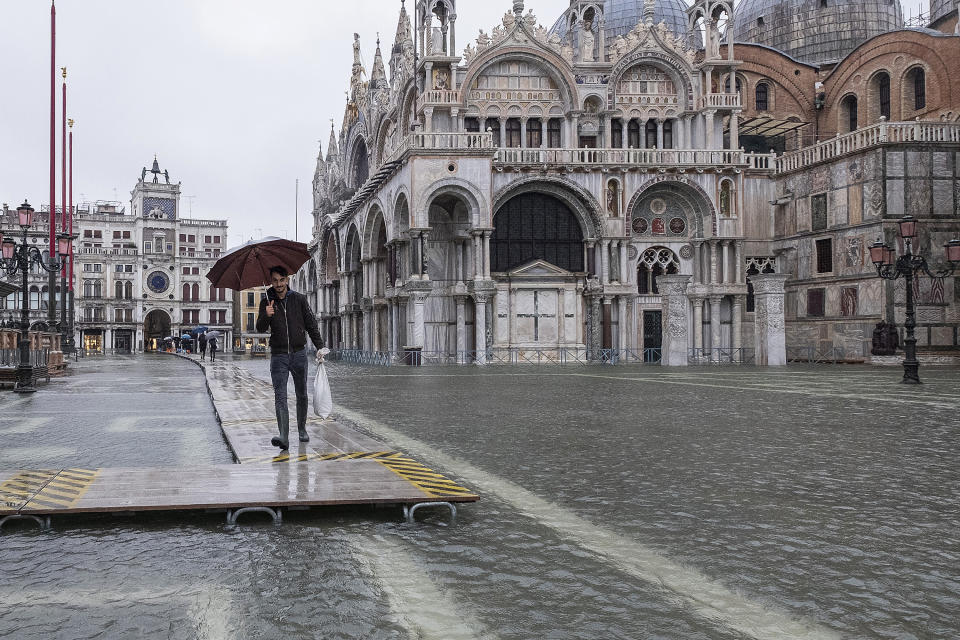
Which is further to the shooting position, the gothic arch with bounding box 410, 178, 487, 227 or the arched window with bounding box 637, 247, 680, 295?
the arched window with bounding box 637, 247, 680, 295

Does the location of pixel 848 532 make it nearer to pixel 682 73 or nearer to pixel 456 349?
pixel 456 349

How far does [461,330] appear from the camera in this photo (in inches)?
1347

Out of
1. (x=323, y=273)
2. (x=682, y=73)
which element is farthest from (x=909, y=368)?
(x=323, y=273)

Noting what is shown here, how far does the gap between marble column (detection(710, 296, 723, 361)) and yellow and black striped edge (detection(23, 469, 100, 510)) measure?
1243 inches

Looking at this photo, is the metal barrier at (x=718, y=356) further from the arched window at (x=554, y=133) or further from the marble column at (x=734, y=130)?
the arched window at (x=554, y=133)

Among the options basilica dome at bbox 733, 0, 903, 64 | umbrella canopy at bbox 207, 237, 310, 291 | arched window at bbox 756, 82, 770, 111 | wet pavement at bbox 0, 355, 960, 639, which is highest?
basilica dome at bbox 733, 0, 903, 64

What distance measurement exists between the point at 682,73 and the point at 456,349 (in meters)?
15.4

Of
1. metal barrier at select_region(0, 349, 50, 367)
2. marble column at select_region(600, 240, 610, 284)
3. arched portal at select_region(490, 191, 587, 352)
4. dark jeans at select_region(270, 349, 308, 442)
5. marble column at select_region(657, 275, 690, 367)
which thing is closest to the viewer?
dark jeans at select_region(270, 349, 308, 442)

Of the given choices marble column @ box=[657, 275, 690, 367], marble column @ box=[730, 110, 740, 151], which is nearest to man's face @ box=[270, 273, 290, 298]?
marble column @ box=[657, 275, 690, 367]

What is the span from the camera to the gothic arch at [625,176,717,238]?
3538cm

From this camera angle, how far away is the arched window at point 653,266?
36.2 metres

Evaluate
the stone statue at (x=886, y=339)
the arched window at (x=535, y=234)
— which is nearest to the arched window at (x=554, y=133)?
the arched window at (x=535, y=234)

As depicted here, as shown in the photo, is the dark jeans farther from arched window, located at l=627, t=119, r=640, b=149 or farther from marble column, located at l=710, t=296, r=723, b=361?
arched window, located at l=627, t=119, r=640, b=149

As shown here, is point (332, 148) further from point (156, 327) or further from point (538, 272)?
point (156, 327)
